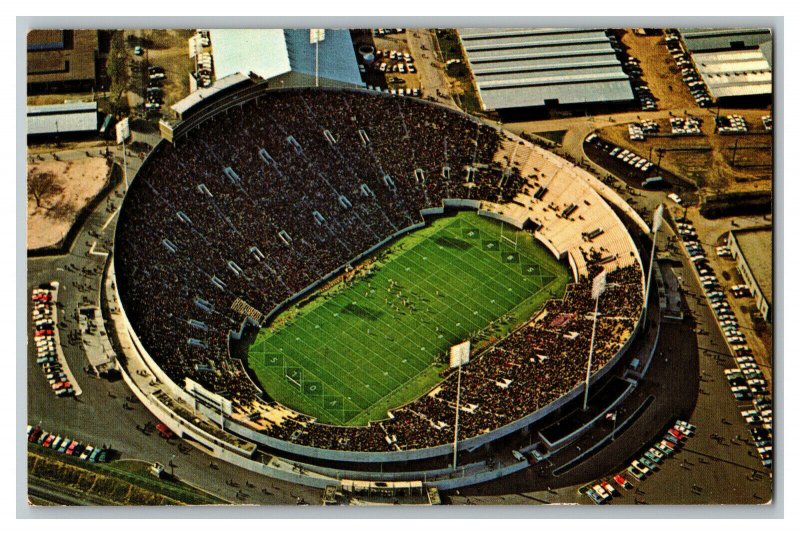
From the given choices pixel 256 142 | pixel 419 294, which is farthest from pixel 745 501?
pixel 256 142

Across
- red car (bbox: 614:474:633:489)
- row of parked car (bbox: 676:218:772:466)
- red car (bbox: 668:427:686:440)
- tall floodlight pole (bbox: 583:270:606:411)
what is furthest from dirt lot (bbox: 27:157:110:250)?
red car (bbox: 668:427:686:440)

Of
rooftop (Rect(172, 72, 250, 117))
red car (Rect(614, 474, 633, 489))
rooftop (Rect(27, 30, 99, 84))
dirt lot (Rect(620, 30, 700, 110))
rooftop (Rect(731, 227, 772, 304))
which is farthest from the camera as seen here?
dirt lot (Rect(620, 30, 700, 110))

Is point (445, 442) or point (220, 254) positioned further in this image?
point (220, 254)

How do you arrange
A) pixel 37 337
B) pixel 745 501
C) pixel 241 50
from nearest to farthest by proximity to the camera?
pixel 745 501 < pixel 37 337 < pixel 241 50

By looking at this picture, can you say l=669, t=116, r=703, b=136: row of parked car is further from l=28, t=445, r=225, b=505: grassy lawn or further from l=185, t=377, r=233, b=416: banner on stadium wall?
l=28, t=445, r=225, b=505: grassy lawn

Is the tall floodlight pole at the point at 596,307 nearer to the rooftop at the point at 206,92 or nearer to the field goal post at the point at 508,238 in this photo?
the field goal post at the point at 508,238

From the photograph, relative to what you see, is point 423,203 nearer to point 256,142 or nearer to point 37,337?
point 256,142
